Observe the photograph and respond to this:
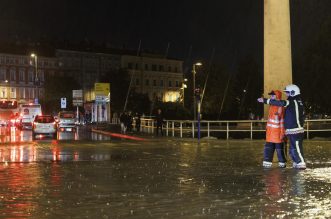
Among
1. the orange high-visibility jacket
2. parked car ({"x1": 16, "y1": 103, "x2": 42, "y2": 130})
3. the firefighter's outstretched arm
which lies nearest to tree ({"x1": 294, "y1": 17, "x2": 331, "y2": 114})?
parked car ({"x1": 16, "y1": 103, "x2": 42, "y2": 130})

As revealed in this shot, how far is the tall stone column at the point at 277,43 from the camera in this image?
32.8 metres

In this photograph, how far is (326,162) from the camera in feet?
56.1

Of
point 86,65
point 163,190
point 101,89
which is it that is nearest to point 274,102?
point 163,190

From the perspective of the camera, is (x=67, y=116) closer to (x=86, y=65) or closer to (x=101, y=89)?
(x=101, y=89)

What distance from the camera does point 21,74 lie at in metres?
126

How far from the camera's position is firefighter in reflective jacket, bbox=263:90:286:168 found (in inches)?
595

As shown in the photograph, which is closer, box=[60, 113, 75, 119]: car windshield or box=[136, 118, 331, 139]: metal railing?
box=[136, 118, 331, 139]: metal railing

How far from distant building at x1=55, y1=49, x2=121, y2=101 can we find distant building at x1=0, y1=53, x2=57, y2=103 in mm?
2818

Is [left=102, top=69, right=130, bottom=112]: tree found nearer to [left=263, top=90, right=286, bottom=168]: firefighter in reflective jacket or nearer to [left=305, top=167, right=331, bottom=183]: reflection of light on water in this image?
[left=263, top=90, right=286, bottom=168]: firefighter in reflective jacket

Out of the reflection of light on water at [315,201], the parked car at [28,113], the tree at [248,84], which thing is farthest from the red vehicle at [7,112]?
the reflection of light on water at [315,201]

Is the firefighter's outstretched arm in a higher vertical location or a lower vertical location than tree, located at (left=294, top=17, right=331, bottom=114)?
lower

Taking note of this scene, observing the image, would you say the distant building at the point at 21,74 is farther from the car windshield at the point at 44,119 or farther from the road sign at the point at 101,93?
the car windshield at the point at 44,119

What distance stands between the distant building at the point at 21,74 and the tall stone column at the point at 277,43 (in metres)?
93.2

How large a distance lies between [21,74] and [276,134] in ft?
383
